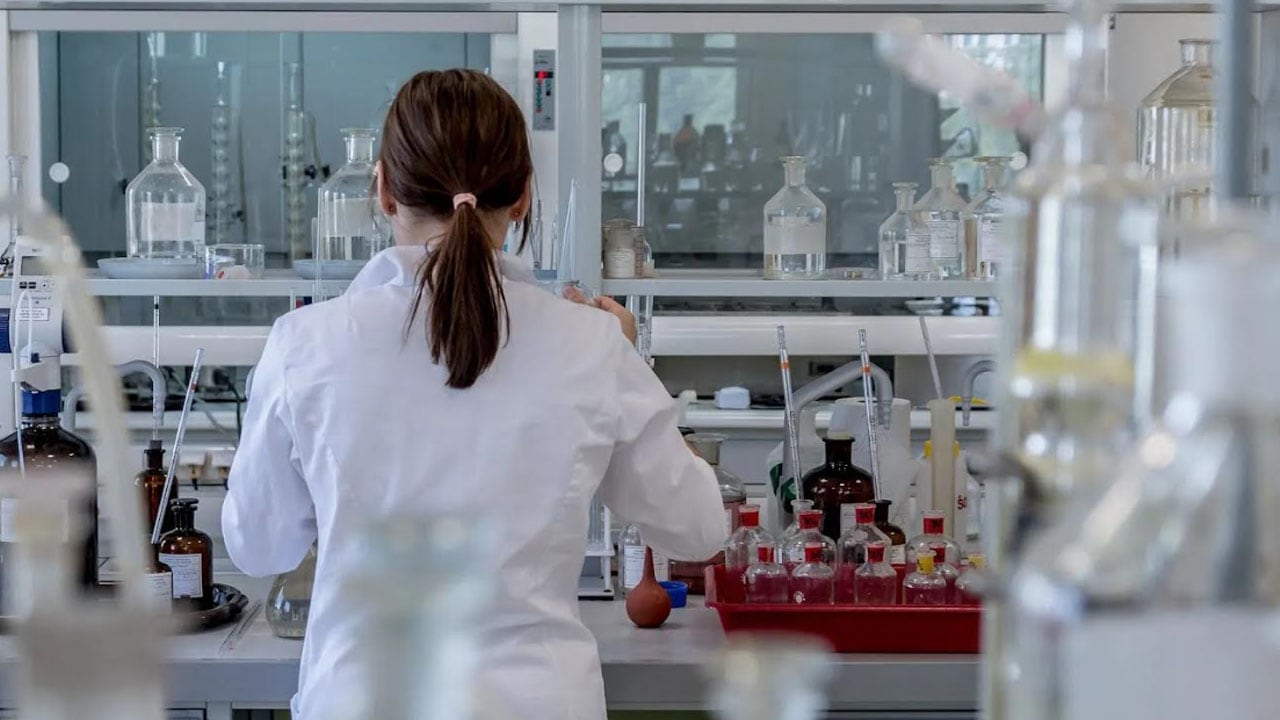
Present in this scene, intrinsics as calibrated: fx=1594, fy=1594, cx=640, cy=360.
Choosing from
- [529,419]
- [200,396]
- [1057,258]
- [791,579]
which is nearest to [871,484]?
[791,579]

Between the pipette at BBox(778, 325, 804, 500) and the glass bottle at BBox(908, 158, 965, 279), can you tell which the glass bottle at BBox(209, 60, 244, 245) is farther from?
the glass bottle at BBox(908, 158, 965, 279)

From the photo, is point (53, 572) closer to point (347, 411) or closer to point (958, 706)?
point (347, 411)

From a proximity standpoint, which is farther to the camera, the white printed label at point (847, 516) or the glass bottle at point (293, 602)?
the white printed label at point (847, 516)

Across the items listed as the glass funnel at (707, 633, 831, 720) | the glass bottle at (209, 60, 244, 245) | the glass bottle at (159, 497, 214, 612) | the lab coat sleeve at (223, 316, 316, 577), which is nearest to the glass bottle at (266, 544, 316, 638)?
the glass bottle at (159, 497, 214, 612)

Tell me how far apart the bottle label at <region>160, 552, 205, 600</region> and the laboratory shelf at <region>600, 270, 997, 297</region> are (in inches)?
30.2

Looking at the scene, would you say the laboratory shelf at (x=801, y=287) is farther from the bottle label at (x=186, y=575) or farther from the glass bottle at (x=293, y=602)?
the bottle label at (x=186, y=575)

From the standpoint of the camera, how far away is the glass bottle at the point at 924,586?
2355mm

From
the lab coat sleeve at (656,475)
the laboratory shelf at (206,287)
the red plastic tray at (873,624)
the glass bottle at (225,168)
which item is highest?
the glass bottle at (225,168)

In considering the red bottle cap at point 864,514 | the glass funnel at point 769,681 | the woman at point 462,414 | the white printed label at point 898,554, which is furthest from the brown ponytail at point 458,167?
the glass funnel at point 769,681

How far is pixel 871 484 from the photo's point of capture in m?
2.60

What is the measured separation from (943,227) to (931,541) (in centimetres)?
53

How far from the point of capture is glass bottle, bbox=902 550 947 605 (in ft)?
7.73

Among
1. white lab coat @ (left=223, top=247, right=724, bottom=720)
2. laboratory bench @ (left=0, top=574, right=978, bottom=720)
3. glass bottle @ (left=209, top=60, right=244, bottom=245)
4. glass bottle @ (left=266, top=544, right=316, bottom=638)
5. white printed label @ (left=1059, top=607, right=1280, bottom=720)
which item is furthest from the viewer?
glass bottle @ (left=209, top=60, right=244, bottom=245)

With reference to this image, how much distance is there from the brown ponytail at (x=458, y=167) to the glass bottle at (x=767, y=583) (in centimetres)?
71
